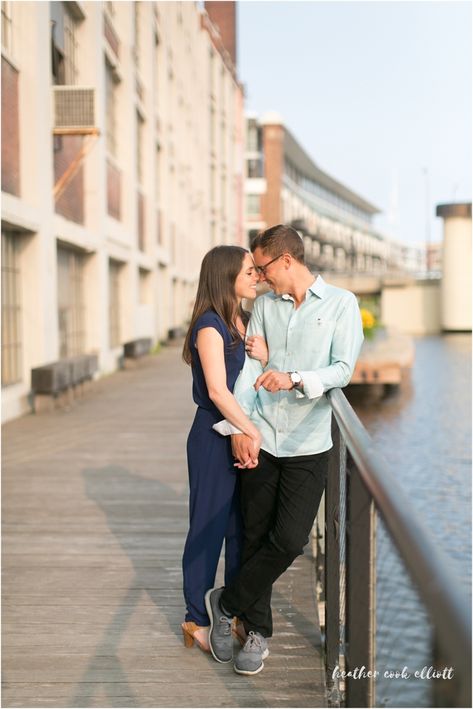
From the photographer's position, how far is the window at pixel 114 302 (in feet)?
70.5

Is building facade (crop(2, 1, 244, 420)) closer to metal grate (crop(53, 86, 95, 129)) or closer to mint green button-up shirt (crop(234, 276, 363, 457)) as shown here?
metal grate (crop(53, 86, 95, 129))

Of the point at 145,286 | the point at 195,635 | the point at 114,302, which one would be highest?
the point at 145,286

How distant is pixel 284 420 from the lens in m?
3.33

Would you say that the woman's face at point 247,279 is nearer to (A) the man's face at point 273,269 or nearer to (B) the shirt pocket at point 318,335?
(A) the man's face at point 273,269

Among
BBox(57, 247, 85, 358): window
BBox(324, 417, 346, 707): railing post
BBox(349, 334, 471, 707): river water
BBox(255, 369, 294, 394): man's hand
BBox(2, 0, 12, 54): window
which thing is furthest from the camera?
BBox(57, 247, 85, 358): window

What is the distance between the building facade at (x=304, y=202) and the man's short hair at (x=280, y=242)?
4380 cm

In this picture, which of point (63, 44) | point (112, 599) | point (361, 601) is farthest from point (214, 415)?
point (63, 44)

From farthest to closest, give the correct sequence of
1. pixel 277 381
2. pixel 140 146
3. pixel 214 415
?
1. pixel 140 146
2. pixel 214 415
3. pixel 277 381

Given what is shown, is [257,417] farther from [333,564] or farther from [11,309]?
[11,309]

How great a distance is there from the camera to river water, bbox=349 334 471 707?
4.09 metres

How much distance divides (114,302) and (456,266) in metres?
35.6

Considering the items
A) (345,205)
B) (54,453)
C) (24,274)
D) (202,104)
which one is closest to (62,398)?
(24,274)

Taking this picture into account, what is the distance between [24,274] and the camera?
41.2ft

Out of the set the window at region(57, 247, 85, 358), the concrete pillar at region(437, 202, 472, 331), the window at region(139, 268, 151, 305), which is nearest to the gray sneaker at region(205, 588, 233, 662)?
the window at region(57, 247, 85, 358)
